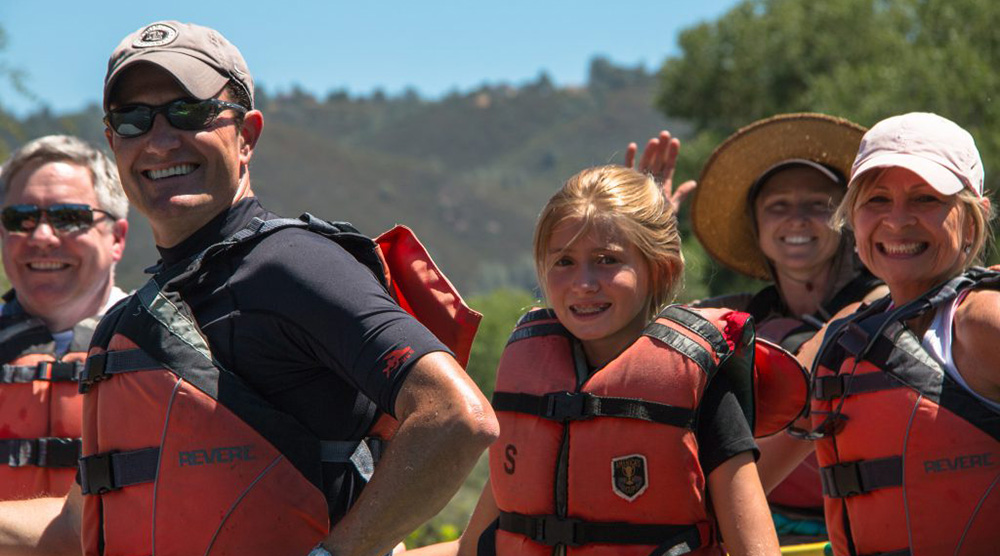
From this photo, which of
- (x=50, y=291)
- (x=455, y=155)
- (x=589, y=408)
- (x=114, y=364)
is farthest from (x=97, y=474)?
(x=455, y=155)

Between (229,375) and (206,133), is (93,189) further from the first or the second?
(229,375)

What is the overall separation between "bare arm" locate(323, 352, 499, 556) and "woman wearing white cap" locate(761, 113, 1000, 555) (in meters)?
1.58

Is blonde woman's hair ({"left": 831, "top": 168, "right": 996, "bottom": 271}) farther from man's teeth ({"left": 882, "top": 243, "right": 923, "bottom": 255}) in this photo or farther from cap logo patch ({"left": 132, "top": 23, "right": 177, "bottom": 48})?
cap logo patch ({"left": 132, "top": 23, "right": 177, "bottom": 48})

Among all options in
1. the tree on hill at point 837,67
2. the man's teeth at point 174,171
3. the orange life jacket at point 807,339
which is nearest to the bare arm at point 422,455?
the man's teeth at point 174,171

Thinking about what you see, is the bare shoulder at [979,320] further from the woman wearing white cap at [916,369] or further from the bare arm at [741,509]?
the bare arm at [741,509]

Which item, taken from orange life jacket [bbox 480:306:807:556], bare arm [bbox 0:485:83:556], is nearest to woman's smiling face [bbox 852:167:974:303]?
orange life jacket [bbox 480:306:807:556]

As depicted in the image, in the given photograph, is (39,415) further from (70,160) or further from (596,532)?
(596,532)

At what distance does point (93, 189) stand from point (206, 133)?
74.9 inches

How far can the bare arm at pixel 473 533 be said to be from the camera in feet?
12.1

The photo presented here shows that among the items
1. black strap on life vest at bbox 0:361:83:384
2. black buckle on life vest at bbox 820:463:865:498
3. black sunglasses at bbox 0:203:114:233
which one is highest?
black sunglasses at bbox 0:203:114:233

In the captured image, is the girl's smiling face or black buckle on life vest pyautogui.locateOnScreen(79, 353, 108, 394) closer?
black buckle on life vest pyautogui.locateOnScreen(79, 353, 108, 394)

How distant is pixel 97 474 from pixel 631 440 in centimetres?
141

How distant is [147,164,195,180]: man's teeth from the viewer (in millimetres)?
2928

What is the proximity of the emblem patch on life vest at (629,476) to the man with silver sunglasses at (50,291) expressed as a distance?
202 centimetres
